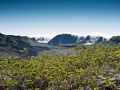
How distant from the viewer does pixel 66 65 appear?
85000 mm

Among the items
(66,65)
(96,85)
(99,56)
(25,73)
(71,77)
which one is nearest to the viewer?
A: (96,85)

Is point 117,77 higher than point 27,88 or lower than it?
higher

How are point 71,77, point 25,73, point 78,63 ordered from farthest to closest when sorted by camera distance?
1. point 78,63
2. point 25,73
3. point 71,77

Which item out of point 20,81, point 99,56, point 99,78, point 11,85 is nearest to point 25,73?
point 20,81

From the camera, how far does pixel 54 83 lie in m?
64.8

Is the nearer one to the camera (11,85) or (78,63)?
(11,85)

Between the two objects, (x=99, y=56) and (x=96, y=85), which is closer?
(x=96, y=85)

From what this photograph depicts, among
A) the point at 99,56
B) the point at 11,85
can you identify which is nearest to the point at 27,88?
the point at 11,85

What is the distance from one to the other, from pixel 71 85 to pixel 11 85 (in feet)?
52.3

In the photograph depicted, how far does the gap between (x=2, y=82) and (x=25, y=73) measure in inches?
302

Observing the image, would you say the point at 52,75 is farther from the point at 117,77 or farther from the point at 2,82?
the point at 117,77

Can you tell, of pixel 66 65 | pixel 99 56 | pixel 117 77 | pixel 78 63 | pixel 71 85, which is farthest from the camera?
pixel 99 56

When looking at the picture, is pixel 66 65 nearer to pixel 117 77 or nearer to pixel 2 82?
pixel 2 82

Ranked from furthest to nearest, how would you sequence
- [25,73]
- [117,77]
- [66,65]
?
1. [66,65]
2. [25,73]
3. [117,77]
